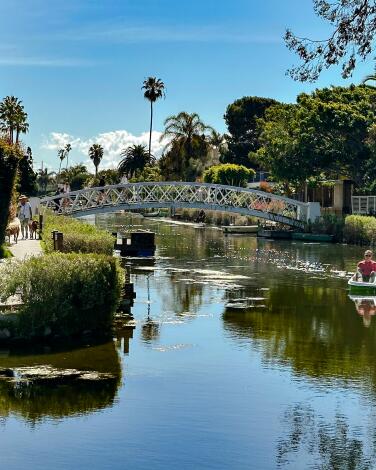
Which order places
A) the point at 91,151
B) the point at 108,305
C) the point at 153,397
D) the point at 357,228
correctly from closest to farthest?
the point at 153,397
the point at 108,305
the point at 357,228
the point at 91,151

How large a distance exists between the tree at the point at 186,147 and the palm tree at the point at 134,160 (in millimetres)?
33650

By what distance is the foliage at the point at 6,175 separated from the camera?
1152 inches

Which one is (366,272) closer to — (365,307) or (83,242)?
(365,307)

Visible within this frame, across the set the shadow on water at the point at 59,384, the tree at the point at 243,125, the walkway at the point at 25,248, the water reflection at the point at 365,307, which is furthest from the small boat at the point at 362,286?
the tree at the point at 243,125

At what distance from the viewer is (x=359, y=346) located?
22.6 meters

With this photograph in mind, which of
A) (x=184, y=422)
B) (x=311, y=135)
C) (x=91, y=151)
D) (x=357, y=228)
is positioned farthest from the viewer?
(x=91, y=151)

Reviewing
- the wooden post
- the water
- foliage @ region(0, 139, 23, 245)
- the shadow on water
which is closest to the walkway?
the wooden post

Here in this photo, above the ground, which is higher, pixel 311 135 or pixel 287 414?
pixel 311 135

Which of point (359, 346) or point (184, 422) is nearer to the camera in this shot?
point (184, 422)

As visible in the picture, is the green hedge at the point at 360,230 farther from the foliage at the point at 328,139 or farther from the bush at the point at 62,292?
the bush at the point at 62,292

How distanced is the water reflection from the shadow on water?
945cm

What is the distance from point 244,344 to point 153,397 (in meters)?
6.12

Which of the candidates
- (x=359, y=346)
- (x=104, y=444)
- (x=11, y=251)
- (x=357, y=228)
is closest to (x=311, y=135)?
(x=357, y=228)

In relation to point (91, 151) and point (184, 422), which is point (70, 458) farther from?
point (91, 151)
